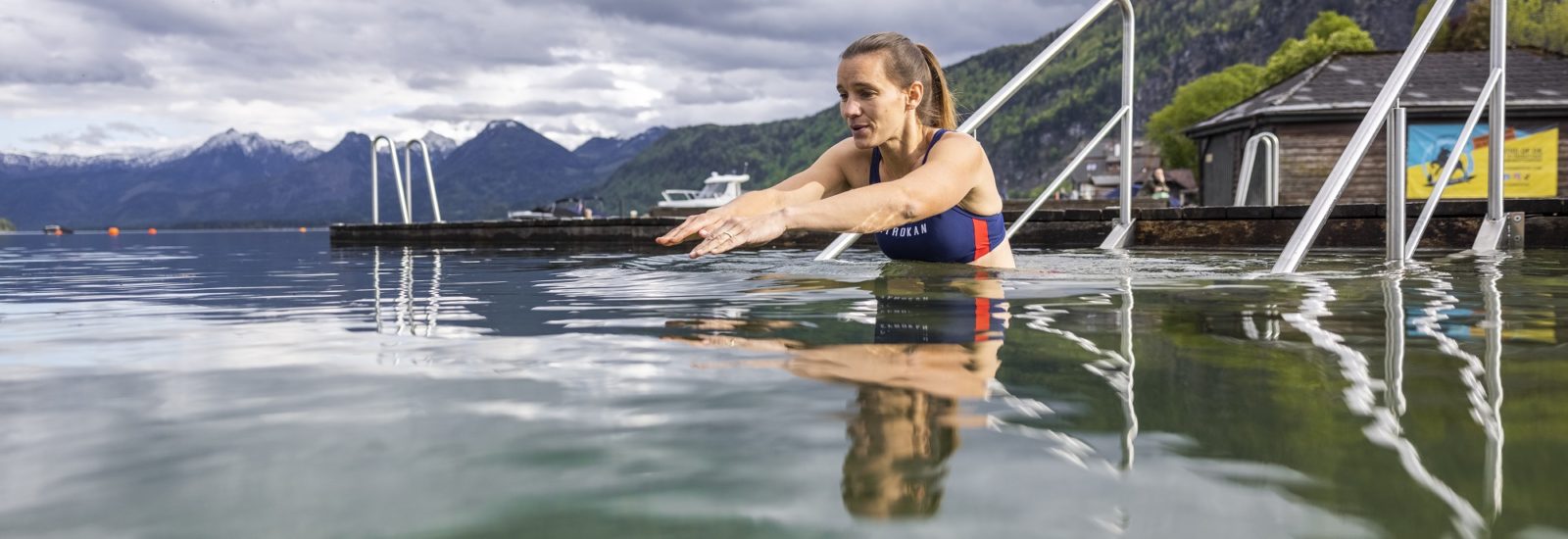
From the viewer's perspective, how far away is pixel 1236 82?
204 feet

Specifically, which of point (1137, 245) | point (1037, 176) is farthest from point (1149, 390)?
point (1037, 176)

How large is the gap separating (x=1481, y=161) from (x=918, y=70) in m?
22.1

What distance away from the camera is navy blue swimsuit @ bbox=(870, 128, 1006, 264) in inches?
200

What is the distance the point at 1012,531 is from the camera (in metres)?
1.10

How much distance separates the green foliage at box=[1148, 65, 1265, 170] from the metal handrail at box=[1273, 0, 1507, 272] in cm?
5684

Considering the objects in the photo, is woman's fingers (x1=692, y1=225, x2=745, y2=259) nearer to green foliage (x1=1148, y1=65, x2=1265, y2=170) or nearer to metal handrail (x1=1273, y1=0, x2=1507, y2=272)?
metal handrail (x1=1273, y1=0, x2=1507, y2=272)

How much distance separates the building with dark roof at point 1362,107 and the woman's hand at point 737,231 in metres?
21.8

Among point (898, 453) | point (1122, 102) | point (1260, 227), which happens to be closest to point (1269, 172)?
point (1260, 227)

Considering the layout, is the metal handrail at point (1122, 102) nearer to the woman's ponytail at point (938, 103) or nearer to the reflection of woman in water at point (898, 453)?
the woman's ponytail at point (938, 103)

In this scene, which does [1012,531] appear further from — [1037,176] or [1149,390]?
[1037,176]

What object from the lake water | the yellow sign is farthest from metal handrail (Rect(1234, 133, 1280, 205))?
the yellow sign

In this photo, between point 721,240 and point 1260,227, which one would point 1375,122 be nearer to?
point 721,240

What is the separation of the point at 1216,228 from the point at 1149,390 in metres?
8.14

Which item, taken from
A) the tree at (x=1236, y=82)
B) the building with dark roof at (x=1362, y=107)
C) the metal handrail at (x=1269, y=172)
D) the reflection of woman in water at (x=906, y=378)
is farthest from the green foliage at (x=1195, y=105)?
the reflection of woman in water at (x=906, y=378)
